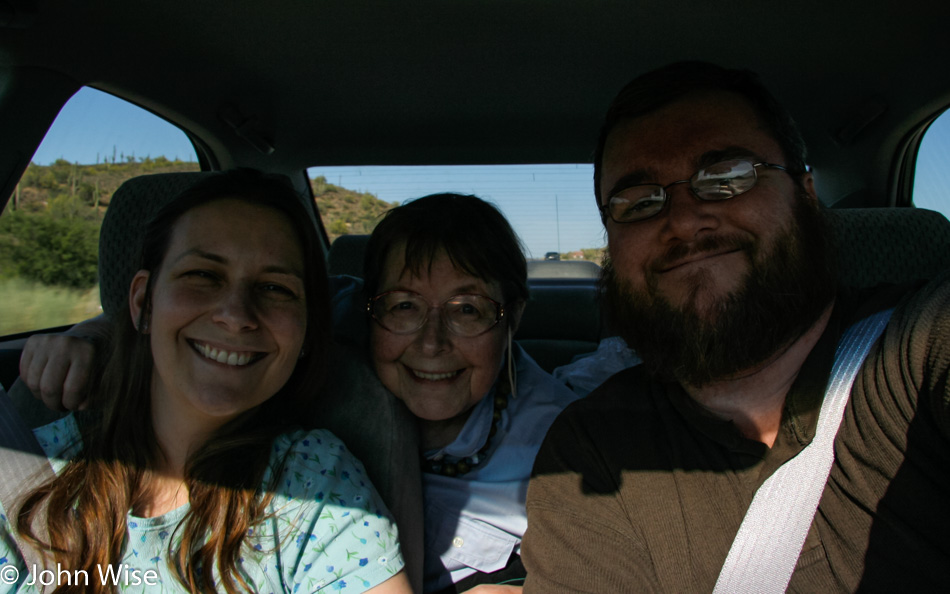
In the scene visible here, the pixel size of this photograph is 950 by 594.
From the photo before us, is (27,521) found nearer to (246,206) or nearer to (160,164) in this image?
(246,206)

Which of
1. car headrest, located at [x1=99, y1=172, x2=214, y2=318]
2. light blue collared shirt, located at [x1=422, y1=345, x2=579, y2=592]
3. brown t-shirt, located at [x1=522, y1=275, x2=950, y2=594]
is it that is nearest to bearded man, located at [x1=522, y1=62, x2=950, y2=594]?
brown t-shirt, located at [x1=522, y1=275, x2=950, y2=594]

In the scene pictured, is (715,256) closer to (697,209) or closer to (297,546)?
(697,209)

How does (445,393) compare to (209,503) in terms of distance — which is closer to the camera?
(209,503)

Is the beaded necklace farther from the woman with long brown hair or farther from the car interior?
the woman with long brown hair

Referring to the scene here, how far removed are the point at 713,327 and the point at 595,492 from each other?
19.9 inches

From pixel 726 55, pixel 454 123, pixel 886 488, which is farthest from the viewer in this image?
pixel 454 123

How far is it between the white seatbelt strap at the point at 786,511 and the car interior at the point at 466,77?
644mm

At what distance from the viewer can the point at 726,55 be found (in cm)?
230

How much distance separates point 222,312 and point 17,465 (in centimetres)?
68

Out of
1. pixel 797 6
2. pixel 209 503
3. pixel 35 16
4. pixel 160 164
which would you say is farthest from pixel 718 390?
pixel 160 164

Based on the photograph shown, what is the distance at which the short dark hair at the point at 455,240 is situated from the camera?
1.66 metres

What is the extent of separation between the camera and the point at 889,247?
193cm

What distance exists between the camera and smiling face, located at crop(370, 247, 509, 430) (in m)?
1.62

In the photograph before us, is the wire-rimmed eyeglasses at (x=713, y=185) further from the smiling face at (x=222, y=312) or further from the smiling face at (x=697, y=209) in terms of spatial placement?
the smiling face at (x=222, y=312)
